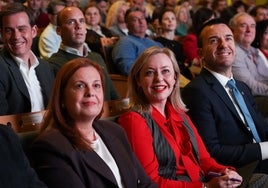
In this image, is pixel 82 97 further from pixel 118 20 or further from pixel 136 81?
pixel 118 20

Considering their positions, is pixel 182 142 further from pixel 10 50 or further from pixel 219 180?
pixel 10 50

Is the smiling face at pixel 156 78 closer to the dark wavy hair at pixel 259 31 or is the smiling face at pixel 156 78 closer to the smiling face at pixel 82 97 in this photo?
the smiling face at pixel 82 97

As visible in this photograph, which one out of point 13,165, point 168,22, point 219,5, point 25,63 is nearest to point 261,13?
point 168,22

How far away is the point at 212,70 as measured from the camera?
258cm

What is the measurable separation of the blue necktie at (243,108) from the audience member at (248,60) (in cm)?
101

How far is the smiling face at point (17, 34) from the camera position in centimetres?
265

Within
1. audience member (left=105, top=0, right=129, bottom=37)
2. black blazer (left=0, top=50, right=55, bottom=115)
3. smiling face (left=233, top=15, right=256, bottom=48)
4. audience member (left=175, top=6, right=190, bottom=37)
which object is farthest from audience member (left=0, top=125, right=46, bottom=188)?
audience member (left=175, top=6, right=190, bottom=37)

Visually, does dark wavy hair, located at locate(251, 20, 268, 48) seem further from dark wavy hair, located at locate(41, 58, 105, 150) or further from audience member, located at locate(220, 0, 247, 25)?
audience member, located at locate(220, 0, 247, 25)

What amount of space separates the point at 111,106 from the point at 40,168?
0.59 meters

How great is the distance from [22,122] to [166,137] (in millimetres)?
584

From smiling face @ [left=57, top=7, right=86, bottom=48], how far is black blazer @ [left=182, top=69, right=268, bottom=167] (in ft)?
3.50

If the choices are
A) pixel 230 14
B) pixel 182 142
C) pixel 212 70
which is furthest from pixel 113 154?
pixel 230 14

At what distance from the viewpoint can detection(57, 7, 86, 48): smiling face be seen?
330 cm

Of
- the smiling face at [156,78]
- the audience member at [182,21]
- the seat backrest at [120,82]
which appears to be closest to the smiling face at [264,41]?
the seat backrest at [120,82]
